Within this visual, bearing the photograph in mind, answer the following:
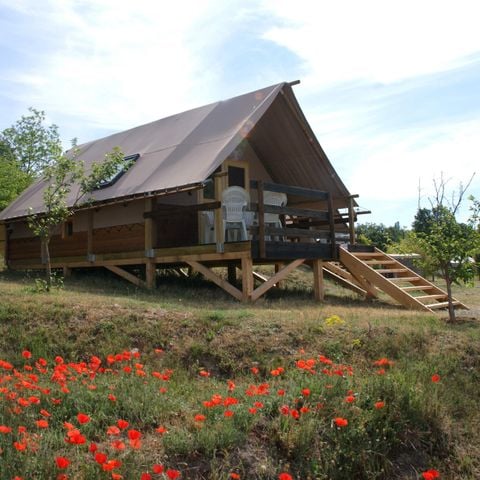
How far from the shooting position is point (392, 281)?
12.5 m

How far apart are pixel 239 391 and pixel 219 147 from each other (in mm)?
6576

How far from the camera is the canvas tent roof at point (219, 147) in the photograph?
36.4 ft

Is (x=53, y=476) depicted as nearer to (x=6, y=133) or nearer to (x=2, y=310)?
(x=2, y=310)

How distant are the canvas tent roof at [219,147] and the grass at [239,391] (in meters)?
3.68

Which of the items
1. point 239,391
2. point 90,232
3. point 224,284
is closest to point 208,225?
point 224,284

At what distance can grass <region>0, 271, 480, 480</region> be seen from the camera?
4.04 meters

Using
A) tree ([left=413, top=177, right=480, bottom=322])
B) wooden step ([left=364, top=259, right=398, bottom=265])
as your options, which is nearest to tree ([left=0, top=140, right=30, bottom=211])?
wooden step ([left=364, top=259, right=398, bottom=265])

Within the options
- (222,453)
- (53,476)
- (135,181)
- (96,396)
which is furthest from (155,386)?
(135,181)

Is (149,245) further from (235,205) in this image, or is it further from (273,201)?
(273,201)

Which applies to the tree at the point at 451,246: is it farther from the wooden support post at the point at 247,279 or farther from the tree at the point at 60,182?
the tree at the point at 60,182

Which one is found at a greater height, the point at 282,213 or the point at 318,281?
the point at 282,213

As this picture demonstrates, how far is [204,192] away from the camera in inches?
→ 519

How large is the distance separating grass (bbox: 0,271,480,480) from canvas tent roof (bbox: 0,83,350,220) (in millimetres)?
3677

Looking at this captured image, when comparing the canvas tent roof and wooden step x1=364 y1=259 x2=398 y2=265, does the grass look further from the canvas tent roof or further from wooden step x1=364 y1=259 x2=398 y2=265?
wooden step x1=364 y1=259 x2=398 y2=265
